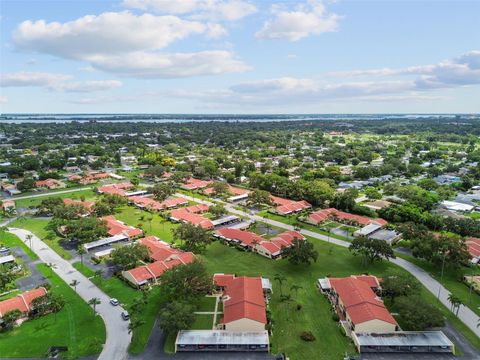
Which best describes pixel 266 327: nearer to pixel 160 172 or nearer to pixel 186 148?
pixel 160 172

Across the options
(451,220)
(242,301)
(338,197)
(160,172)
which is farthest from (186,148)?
(242,301)

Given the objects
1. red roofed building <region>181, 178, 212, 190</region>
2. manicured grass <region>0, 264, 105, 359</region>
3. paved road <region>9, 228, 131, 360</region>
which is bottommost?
manicured grass <region>0, 264, 105, 359</region>

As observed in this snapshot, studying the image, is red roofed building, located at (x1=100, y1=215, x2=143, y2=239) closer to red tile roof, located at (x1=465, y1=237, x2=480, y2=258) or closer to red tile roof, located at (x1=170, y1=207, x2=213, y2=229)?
red tile roof, located at (x1=170, y1=207, x2=213, y2=229)

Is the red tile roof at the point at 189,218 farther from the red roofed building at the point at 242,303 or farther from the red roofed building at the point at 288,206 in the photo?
the red roofed building at the point at 242,303

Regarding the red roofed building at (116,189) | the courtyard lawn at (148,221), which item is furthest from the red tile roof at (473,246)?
Answer: the red roofed building at (116,189)

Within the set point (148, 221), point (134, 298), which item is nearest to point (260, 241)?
point (134, 298)

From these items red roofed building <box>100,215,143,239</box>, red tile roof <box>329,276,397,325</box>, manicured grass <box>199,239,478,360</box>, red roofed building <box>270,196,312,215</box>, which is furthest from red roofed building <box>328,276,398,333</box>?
red roofed building <box>100,215,143,239</box>

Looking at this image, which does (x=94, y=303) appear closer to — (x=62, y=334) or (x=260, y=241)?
(x=62, y=334)
